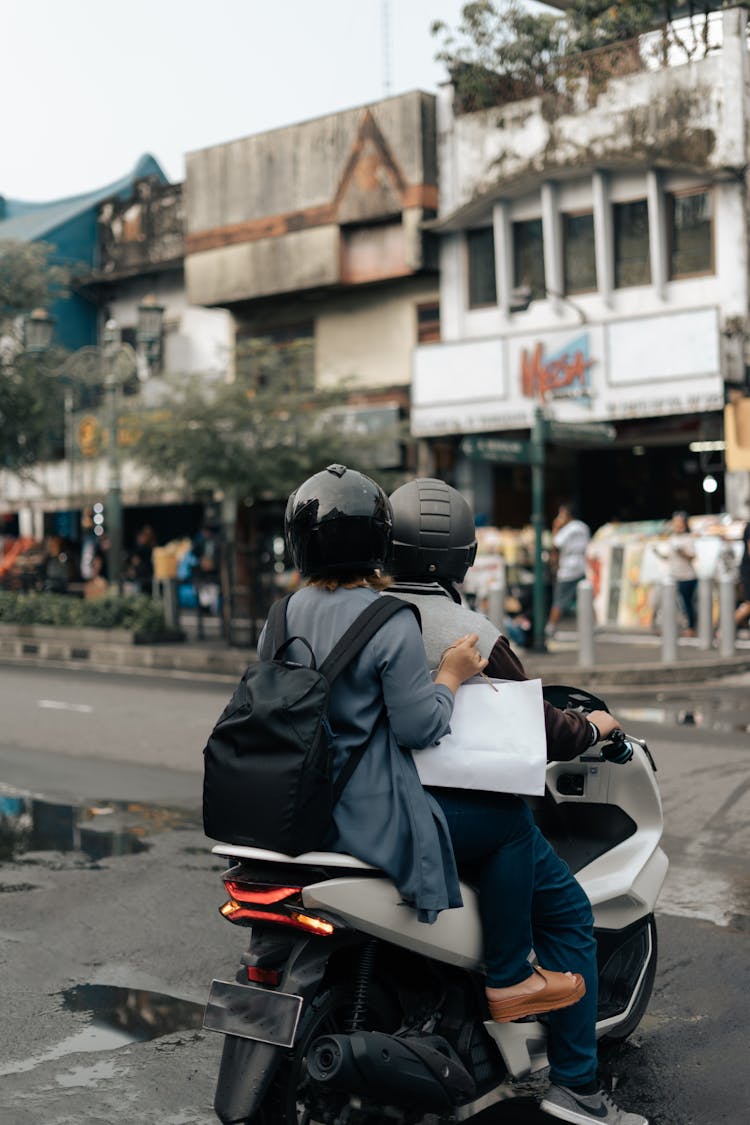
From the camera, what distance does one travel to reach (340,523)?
340cm

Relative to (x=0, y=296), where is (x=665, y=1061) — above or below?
below

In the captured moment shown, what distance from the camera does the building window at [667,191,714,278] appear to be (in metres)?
22.7

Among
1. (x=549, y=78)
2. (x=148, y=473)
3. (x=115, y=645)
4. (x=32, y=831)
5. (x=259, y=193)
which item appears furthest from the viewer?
(x=259, y=193)

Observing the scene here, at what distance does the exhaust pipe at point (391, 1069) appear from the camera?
3.05m

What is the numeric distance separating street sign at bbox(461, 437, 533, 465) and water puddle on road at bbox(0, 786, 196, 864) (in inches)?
314

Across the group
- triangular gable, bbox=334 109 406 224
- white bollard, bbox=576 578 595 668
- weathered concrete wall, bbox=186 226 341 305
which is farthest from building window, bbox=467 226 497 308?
white bollard, bbox=576 578 595 668

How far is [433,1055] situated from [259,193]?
27039 millimetres

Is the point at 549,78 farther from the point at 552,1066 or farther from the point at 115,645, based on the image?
the point at 552,1066

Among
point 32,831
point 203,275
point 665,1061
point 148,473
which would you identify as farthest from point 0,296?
point 665,1061

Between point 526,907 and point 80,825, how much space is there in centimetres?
489

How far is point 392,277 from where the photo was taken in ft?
87.4

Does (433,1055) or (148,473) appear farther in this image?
(148,473)

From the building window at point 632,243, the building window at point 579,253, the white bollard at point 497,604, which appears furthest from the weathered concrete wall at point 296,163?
the white bollard at point 497,604

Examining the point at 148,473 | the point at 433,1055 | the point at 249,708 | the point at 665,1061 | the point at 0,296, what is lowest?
the point at 665,1061
